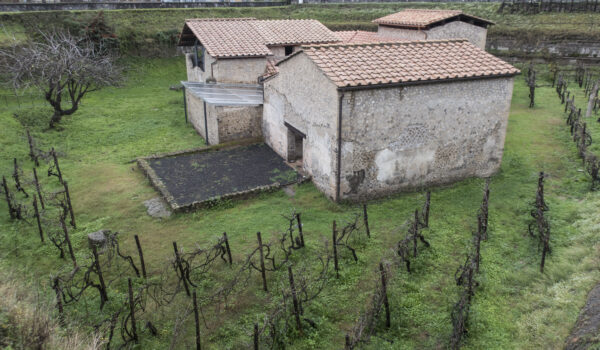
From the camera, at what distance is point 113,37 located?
3047cm

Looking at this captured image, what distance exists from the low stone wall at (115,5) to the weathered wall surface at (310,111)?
26.7 meters

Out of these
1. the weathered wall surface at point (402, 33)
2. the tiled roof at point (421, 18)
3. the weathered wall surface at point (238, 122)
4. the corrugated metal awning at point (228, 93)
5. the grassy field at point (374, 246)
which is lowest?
the grassy field at point (374, 246)

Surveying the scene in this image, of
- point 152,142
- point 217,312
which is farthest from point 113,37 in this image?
point 217,312

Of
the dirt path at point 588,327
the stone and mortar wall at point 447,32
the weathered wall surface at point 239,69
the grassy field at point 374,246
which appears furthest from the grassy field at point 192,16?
the dirt path at point 588,327

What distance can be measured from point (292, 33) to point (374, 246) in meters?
14.3

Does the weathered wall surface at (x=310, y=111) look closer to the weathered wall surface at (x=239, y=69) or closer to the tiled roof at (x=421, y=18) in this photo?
the weathered wall surface at (x=239, y=69)

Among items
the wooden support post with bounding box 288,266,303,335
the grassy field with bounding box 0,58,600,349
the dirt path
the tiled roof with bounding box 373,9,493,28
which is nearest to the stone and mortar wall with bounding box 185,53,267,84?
the grassy field with bounding box 0,58,600,349

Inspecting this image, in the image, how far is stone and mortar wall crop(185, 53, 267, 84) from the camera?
1928cm

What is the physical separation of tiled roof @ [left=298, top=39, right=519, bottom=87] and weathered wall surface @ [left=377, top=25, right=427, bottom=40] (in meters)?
6.15

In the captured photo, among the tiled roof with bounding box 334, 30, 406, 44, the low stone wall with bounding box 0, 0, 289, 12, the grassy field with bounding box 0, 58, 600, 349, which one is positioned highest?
the low stone wall with bounding box 0, 0, 289, 12

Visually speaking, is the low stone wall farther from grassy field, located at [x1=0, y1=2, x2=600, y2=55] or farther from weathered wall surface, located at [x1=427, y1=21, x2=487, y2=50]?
weathered wall surface, located at [x1=427, y1=21, x2=487, y2=50]

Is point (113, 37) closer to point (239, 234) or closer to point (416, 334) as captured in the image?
point (239, 234)

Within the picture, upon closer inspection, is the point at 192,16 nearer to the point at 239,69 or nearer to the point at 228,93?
the point at 239,69

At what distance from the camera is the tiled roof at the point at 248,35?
19.4 m
